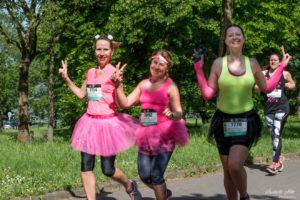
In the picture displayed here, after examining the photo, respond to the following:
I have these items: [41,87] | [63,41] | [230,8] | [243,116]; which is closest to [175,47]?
[63,41]

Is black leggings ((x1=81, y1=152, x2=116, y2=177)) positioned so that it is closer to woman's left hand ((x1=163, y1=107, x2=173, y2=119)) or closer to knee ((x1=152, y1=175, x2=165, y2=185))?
knee ((x1=152, y1=175, x2=165, y2=185))

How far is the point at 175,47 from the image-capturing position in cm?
2727

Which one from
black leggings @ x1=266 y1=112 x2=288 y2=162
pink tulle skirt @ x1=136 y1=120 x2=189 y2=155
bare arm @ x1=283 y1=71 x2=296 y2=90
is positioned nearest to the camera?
pink tulle skirt @ x1=136 y1=120 x2=189 y2=155

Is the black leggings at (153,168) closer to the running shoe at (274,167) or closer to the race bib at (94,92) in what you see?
the race bib at (94,92)

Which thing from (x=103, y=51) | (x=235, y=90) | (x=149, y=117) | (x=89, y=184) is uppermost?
(x=103, y=51)

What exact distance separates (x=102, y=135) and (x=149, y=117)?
0.71 meters

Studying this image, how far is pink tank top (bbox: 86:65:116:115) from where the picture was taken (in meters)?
6.20

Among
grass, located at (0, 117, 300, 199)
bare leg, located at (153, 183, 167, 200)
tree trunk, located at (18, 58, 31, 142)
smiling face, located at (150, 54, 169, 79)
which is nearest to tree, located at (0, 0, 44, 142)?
tree trunk, located at (18, 58, 31, 142)

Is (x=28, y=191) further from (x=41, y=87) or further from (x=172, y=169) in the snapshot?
(x=41, y=87)

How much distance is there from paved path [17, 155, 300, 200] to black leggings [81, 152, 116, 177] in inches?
48.7

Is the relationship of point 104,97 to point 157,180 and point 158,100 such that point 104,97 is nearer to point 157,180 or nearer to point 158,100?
point 158,100

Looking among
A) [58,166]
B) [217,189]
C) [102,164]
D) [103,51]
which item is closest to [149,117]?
[102,164]

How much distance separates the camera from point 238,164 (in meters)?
5.36

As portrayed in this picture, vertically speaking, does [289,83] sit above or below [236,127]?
above
